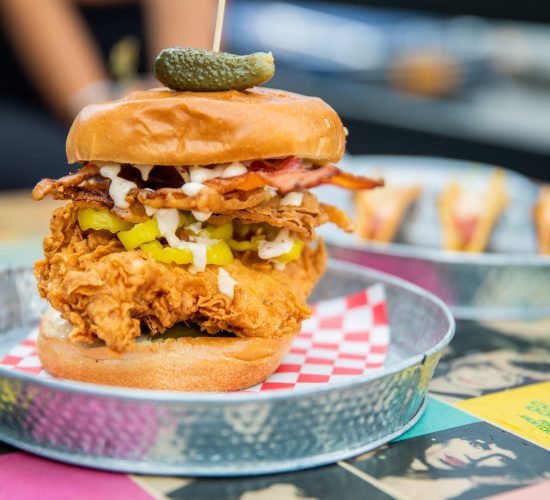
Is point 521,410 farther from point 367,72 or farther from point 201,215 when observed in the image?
point 367,72

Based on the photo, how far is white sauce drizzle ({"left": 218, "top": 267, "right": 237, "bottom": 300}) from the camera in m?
1.62

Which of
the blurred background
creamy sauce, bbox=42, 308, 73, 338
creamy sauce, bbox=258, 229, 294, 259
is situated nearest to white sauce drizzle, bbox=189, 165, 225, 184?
creamy sauce, bbox=258, 229, 294, 259

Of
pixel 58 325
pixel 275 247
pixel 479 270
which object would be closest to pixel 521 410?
pixel 275 247

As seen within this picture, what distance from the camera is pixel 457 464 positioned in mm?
1369

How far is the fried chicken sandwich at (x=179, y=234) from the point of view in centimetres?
153

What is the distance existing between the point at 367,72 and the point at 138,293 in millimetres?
5025

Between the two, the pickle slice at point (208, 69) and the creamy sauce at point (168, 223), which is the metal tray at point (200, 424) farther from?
the pickle slice at point (208, 69)

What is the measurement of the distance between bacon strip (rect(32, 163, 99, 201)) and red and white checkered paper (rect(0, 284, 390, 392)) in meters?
0.40

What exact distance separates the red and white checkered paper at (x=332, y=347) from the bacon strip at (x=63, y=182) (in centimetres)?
40

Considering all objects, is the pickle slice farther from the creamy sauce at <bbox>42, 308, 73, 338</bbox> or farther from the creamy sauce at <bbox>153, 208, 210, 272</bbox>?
the creamy sauce at <bbox>42, 308, 73, 338</bbox>

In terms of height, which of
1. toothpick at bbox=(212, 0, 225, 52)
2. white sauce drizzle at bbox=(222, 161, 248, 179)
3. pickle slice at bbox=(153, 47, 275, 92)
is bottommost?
white sauce drizzle at bbox=(222, 161, 248, 179)

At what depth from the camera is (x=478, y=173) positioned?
3.53 m

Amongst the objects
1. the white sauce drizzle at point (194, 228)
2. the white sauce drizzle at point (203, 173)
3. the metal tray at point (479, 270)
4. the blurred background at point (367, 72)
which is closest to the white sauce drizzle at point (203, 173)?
the white sauce drizzle at point (203, 173)

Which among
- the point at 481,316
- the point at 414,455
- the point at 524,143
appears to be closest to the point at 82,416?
the point at 414,455
